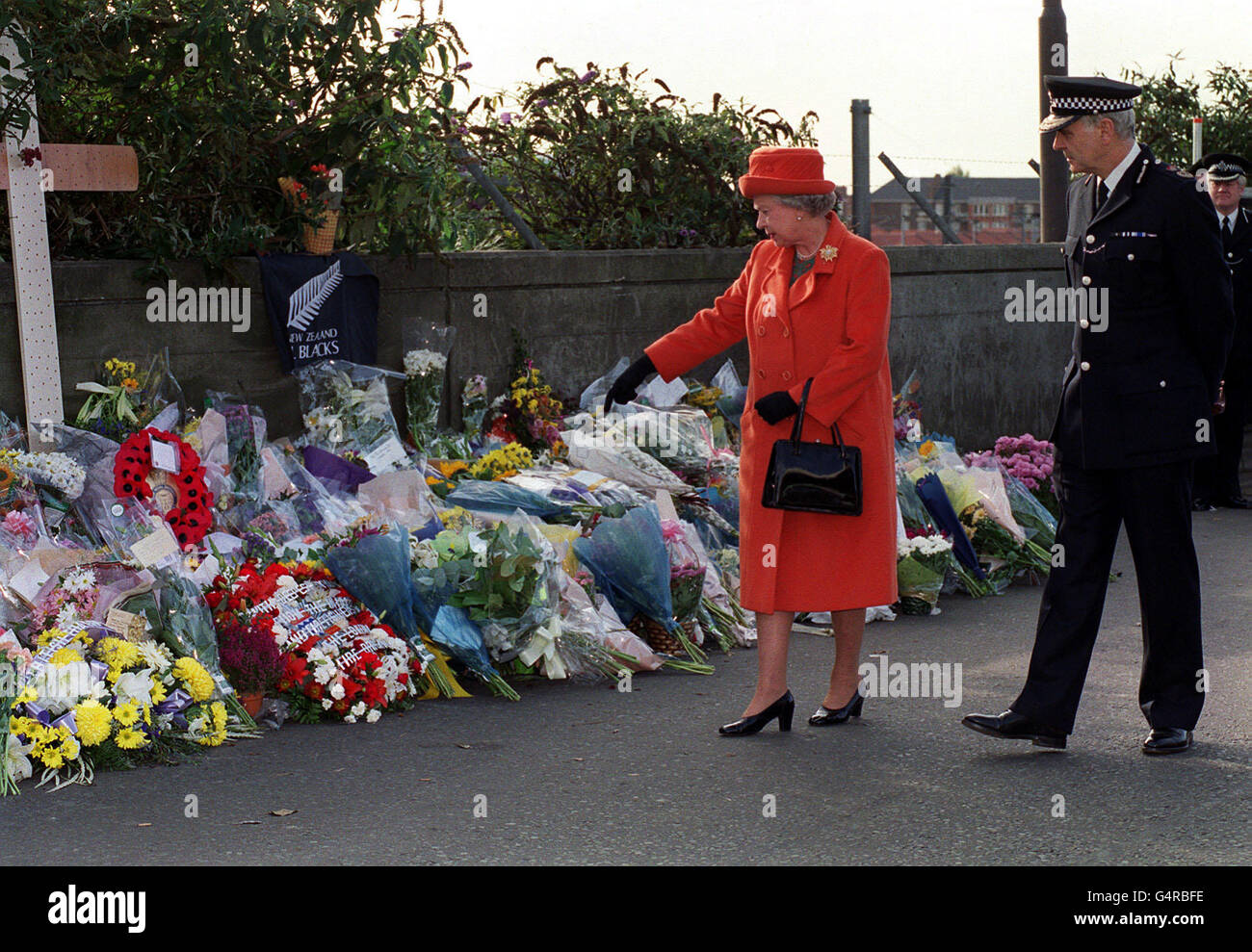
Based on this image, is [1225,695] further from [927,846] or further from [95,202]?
[95,202]

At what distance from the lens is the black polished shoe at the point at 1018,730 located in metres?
4.98

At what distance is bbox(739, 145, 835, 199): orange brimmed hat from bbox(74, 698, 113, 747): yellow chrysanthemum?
2554 mm

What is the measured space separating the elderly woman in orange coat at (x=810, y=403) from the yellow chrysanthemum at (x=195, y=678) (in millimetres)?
1698

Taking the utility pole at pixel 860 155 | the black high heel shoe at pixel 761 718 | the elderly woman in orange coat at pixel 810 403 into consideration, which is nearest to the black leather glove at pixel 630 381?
the elderly woman in orange coat at pixel 810 403

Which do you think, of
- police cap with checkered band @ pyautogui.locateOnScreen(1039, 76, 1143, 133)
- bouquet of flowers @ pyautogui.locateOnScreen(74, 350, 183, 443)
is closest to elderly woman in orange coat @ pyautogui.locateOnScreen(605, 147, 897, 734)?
police cap with checkered band @ pyautogui.locateOnScreen(1039, 76, 1143, 133)

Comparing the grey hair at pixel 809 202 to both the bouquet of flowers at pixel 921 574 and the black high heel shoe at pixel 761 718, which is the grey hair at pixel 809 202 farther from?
the bouquet of flowers at pixel 921 574

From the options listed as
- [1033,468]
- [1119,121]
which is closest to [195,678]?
[1119,121]

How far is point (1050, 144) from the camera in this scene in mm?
11758

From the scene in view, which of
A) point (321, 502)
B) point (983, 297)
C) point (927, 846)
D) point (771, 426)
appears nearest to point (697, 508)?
point (321, 502)

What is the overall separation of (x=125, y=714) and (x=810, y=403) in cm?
232

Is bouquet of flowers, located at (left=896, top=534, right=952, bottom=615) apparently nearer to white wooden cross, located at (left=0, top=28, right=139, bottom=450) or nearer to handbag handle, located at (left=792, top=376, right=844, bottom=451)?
handbag handle, located at (left=792, top=376, right=844, bottom=451)

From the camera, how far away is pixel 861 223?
10.3m

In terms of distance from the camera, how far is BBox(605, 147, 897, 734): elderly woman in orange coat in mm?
5164

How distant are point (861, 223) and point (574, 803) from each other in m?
6.44
